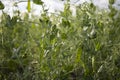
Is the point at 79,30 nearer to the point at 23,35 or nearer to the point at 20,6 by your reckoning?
the point at 23,35

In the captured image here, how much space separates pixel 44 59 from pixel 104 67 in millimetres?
364

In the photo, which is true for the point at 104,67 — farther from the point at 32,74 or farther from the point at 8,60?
the point at 8,60

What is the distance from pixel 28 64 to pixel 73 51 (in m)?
0.25

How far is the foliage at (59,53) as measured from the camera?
1798mm

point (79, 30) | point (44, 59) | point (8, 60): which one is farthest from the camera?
point (79, 30)

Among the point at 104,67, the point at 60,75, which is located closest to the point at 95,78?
the point at 104,67

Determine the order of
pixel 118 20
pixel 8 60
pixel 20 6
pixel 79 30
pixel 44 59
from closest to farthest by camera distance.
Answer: pixel 44 59, pixel 8 60, pixel 79 30, pixel 118 20, pixel 20 6

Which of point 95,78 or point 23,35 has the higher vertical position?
point 23,35

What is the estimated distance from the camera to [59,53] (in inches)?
72.6

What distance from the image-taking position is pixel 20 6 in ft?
10.4

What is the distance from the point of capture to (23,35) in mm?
2152

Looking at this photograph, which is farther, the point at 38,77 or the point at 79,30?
the point at 79,30

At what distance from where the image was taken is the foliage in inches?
70.8

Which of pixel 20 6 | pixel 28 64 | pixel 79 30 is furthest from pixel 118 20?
pixel 20 6
